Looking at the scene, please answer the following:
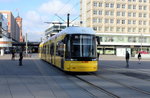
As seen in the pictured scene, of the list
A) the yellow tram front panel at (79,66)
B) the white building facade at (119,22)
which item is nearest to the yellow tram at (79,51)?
the yellow tram front panel at (79,66)

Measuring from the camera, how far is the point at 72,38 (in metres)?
21.2

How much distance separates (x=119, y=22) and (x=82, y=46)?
307 feet

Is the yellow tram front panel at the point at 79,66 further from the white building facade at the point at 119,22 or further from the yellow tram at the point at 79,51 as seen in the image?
the white building facade at the point at 119,22

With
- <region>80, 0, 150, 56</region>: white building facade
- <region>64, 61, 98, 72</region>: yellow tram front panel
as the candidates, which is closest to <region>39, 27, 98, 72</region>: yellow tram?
<region>64, 61, 98, 72</region>: yellow tram front panel

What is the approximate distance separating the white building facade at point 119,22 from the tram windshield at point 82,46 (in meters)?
87.4

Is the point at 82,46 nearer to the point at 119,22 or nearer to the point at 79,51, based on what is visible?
the point at 79,51

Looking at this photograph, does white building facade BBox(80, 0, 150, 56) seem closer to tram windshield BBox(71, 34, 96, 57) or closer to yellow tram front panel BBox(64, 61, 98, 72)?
tram windshield BBox(71, 34, 96, 57)

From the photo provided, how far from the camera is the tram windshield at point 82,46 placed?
20828mm

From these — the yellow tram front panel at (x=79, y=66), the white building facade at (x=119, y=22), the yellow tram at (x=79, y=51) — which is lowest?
the yellow tram front panel at (x=79, y=66)

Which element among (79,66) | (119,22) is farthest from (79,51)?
(119,22)

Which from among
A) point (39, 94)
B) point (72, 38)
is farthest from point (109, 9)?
point (39, 94)

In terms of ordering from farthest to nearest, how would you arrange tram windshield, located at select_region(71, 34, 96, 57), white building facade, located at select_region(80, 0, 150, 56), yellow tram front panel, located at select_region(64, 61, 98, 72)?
white building facade, located at select_region(80, 0, 150, 56) → tram windshield, located at select_region(71, 34, 96, 57) → yellow tram front panel, located at select_region(64, 61, 98, 72)

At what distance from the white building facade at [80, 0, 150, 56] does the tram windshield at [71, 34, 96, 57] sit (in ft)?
287

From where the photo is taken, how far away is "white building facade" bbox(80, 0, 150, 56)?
109875 mm
